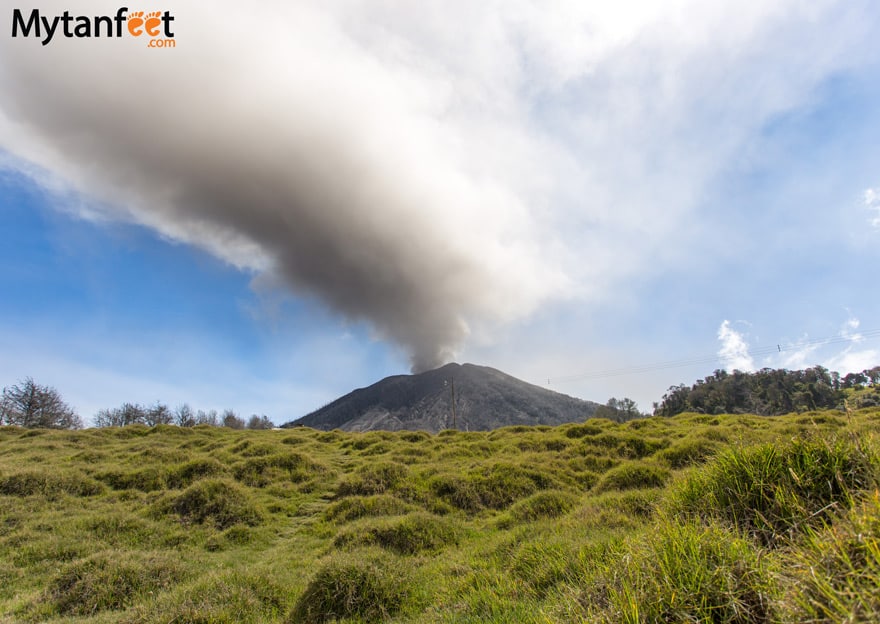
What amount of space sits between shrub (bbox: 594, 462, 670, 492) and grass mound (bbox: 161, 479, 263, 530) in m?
13.5

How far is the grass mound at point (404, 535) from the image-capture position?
37.2ft

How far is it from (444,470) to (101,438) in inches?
1250

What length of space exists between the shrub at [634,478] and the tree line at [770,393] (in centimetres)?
9134

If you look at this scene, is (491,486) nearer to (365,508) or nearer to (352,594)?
(365,508)

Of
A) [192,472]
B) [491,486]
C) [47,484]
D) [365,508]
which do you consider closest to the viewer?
[365,508]

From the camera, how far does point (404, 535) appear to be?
1173 centimetres

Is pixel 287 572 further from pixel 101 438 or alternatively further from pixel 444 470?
pixel 101 438

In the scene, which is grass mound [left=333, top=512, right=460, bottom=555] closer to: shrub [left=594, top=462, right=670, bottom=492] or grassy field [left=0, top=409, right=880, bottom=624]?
grassy field [left=0, top=409, right=880, bottom=624]

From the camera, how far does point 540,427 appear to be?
36.8 metres

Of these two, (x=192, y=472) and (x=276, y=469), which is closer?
(x=192, y=472)

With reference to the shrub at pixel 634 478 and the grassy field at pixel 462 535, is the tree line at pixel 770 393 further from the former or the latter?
the shrub at pixel 634 478

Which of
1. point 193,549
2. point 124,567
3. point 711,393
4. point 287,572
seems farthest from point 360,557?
point 711,393

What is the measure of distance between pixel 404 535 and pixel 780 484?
975 cm

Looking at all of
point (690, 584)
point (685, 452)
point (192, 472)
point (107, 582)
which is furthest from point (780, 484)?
point (192, 472)
